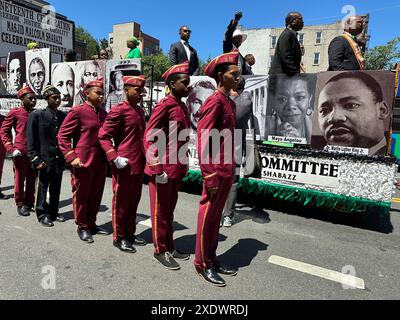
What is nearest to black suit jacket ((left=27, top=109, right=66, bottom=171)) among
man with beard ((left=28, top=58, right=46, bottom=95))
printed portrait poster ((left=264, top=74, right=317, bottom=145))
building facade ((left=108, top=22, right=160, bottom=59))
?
printed portrait poster ((left=264, top=74, right=317, bottom=145))

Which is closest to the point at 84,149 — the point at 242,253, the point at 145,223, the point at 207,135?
the point at 145,223

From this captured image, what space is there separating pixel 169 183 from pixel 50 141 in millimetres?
2066

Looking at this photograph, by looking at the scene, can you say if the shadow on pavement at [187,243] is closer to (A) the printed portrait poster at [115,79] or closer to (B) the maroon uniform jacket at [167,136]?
(B) the maroon uniform jacket at [167,136]

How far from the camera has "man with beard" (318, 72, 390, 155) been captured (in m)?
4.07

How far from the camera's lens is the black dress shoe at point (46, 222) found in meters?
4.11

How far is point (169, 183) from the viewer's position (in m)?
3.06

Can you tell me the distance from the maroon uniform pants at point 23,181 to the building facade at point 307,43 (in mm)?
44022

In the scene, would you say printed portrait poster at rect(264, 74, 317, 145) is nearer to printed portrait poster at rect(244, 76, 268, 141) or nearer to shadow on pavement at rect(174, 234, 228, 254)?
printed portrait poster at rect(244, 76, 268, 141)

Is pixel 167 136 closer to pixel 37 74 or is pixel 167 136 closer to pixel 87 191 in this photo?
pixel 87 191

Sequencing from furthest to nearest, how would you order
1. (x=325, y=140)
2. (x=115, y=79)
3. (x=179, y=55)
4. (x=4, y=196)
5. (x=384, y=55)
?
(x=384, y=55)
(x=179, y=55)
(x=115, y=79)
(x=4, y=196)
(x=325, y=140)

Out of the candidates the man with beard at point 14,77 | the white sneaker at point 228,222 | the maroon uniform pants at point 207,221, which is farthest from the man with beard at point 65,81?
the maroon uniform pants at point 207,221

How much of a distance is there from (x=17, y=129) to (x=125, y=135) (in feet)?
7.93

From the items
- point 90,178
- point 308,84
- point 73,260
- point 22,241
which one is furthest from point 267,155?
point 22,241

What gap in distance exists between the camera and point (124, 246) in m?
3.43
